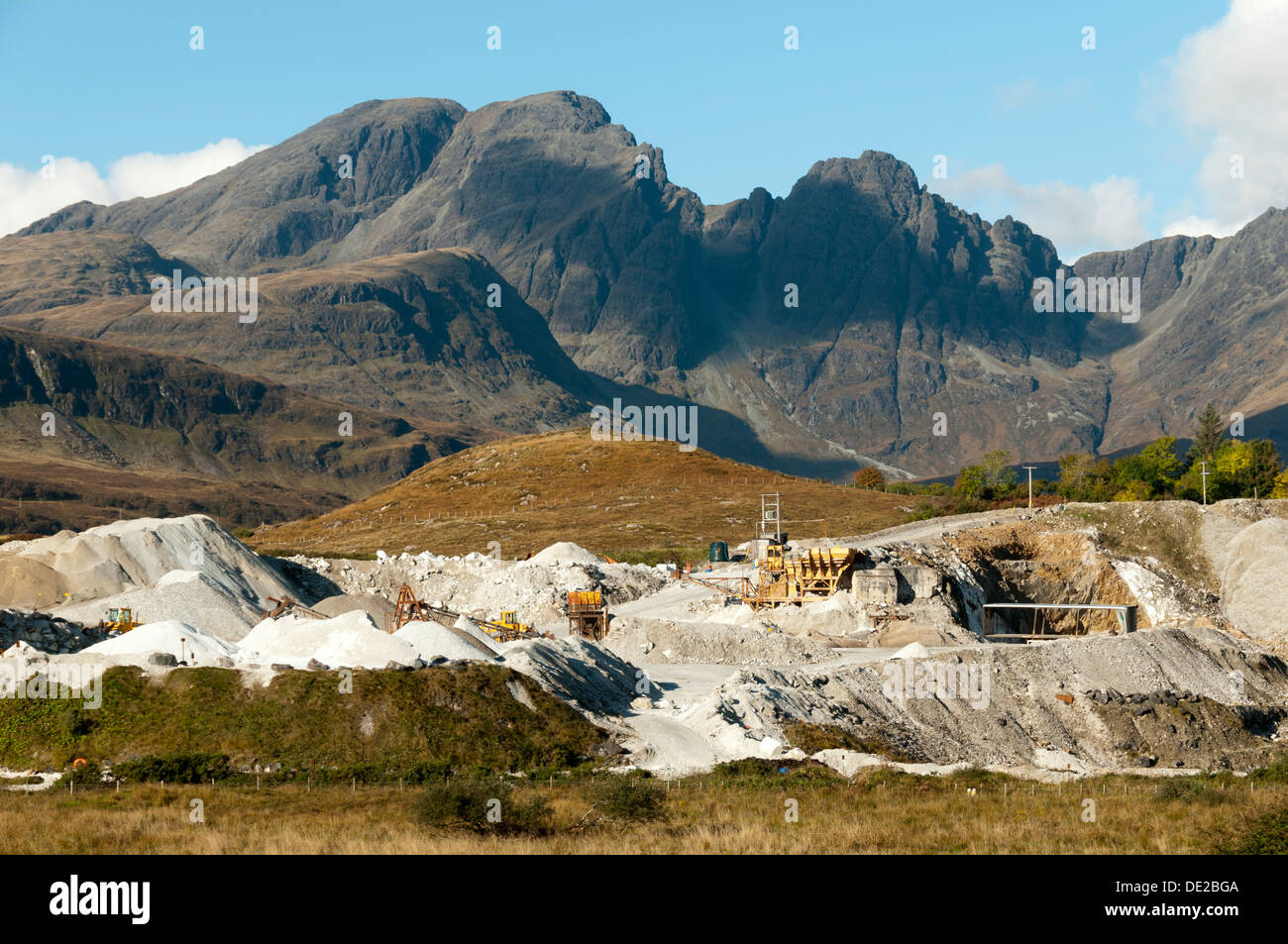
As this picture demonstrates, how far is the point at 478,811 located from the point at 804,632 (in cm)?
4443

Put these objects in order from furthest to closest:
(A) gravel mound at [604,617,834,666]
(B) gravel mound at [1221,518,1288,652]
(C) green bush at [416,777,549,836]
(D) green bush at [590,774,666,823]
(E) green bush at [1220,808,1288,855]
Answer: (B) gravel mound at [1221,518,1288,652] → (A) gravel mound at [604,617,834,666] → (D) green bush at [590,774,666,823] → (C) green bush at [416,777,549,836] → (E) green bush at [1220,808,1288,855]

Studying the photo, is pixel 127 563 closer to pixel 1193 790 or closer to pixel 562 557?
pixel 562 557

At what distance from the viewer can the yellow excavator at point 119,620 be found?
59594mm

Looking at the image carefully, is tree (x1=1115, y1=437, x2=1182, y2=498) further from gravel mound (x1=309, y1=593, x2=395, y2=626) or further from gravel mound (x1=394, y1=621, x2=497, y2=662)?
gravel mound (x1=394, y1=621, x2=497, y2=662)

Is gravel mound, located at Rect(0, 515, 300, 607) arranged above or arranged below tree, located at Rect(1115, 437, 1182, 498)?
below

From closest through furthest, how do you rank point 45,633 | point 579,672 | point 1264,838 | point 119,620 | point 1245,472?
point 1264,838
point 579,672
point 45,633
point 119,620
point 1245,472

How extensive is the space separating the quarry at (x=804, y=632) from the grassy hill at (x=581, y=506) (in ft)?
57.8

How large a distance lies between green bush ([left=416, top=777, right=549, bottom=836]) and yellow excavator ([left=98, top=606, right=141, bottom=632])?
3373 centimetres

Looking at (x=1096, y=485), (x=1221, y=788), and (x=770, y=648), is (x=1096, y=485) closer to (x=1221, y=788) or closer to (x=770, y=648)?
(x=770, y=648)

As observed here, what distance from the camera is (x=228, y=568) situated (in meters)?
80.8

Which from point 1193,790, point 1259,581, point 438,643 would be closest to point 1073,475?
point 1259,581

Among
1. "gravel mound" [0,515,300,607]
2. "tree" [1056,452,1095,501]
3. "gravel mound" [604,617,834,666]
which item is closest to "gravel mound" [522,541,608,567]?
"gravel mound" [0,515,300,607]

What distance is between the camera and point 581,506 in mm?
146250

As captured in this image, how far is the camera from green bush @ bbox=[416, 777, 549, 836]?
30.3 metres
